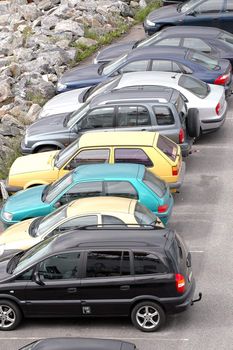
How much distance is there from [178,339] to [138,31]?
18147 millimetres

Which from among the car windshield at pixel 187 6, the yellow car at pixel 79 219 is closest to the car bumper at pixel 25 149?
the yellow car at pixel 79 219

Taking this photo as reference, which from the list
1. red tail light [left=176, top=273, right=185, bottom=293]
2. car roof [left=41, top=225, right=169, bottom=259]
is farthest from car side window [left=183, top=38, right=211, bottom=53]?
red tail light [left=176, top=273, right=185, bottom=293]

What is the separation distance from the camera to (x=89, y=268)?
42.1 ft

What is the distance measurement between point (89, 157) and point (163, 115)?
2186 millimetres

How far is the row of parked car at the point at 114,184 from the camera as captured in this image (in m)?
12.8

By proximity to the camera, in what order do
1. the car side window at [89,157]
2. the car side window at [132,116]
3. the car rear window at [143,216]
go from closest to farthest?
the car rear window at [143,216], the car side window at [89,157], the car side window at [132,116]

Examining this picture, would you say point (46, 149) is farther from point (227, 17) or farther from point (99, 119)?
point (227, 17)

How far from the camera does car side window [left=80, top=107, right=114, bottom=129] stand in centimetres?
1866

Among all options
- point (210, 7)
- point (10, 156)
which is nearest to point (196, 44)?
point (210, 7)

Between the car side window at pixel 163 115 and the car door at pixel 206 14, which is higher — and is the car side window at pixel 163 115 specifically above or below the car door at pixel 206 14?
above

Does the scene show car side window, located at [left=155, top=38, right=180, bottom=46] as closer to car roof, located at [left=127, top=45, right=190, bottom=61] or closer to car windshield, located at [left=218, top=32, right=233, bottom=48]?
car roof, located at [left=127, top=45, right=190, bottom=61]

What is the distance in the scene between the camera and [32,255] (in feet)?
43.9

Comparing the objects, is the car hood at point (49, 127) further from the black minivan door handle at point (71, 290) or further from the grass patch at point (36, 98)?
the black minivan door handle at point (71, 290)

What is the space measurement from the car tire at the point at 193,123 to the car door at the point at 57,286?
678 centimetres
